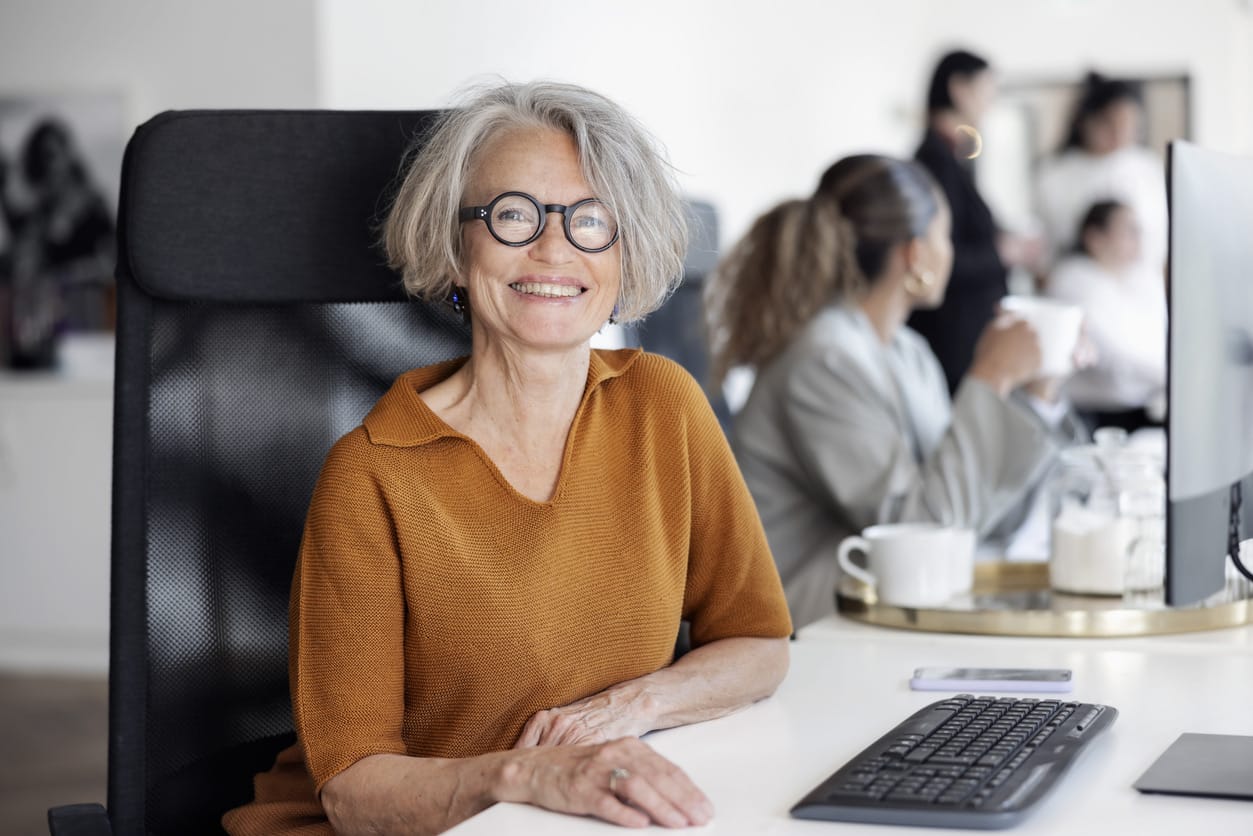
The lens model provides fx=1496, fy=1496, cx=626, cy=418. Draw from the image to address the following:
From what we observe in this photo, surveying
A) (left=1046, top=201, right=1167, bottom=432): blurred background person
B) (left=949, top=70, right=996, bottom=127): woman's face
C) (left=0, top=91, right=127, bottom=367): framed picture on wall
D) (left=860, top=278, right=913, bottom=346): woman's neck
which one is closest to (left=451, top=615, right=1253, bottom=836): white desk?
(left=860, top=278, right=913, bottom=346): woman's neck

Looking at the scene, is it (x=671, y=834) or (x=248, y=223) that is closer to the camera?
(x=671, y=834)

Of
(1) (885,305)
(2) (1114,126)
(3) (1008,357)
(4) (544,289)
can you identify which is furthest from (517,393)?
(2) (1114,126)

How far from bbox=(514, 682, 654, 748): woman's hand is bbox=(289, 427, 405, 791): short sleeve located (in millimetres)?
114

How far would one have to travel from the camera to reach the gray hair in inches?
52.5

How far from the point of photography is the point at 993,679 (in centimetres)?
132

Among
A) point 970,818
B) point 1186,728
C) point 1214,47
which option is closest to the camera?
point 970,818

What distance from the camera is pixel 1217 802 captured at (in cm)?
99

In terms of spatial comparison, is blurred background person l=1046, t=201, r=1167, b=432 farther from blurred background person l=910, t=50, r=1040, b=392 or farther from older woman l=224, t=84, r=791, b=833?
older woman l=224, t=84, r=791, b=833

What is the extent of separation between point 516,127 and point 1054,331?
115 centimetres

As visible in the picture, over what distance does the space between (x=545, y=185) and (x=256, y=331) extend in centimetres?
32

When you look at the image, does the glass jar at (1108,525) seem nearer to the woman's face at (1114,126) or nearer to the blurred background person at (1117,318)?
the blurred background person at (1117,318)

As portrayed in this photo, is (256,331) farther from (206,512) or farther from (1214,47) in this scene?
(1214,47)

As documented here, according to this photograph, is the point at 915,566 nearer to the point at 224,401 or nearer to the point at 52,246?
the point at 224,401

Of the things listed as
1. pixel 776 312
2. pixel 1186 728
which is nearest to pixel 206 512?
pixel 1186 728
